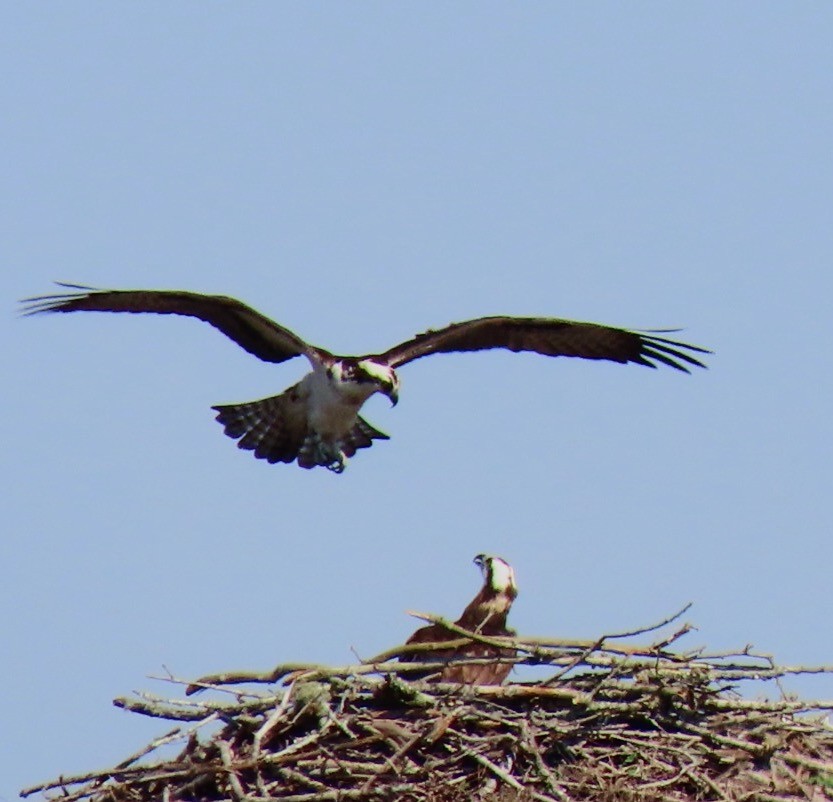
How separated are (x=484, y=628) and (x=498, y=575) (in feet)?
0.85

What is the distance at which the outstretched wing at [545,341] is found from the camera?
11203 mm

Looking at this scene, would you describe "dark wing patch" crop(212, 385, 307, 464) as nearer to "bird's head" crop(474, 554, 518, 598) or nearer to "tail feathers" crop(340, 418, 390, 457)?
"tail feathers" crop(340, 418, 390, 457)

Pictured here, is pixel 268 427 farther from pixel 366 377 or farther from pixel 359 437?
pixel 366 377

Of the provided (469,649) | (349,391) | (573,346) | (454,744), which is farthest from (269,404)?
(454,744)

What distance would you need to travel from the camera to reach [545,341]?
11562mm

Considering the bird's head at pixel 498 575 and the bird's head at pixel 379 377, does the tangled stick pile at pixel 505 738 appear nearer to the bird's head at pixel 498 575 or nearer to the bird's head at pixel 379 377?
the bird's head at pixel 498 575

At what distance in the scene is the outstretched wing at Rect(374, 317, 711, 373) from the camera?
11203mm

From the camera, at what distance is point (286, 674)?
7926 mm

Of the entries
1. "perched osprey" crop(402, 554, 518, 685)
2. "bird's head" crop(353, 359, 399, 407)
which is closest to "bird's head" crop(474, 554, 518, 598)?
"perched osprey" crop(402, 554, 518, 685)

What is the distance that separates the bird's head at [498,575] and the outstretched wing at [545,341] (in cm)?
237

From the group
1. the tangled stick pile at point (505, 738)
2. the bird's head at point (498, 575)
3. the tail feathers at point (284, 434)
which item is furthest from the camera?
the tail feathers at point (284, 434)

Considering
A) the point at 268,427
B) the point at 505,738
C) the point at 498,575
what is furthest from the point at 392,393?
the point at 505,738

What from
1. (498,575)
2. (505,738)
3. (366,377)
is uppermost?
(366,377)

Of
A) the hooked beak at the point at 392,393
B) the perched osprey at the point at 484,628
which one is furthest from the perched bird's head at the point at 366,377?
the perched osprey at the point at 484,628
